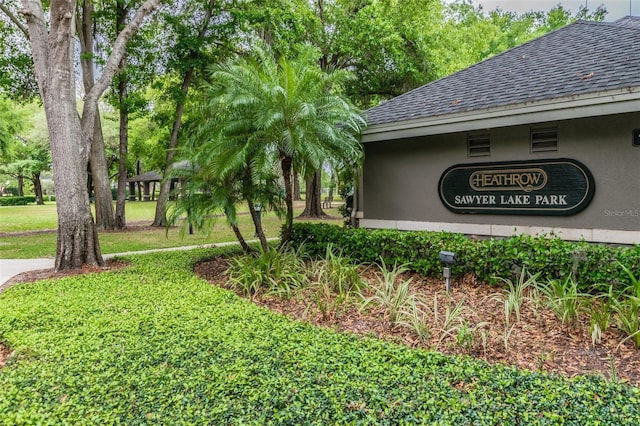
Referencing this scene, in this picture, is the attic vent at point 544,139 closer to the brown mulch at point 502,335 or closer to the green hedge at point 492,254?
the green hedge at point 492,254

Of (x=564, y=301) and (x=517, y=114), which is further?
(x=517, y=114)

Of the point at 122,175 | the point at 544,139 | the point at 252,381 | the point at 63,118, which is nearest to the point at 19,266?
the point at 63,118

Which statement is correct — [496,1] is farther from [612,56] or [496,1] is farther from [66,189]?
[66,189]

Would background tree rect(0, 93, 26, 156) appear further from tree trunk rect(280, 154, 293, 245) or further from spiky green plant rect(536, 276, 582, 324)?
spiky green plant rect(536, 276, 582, 324)

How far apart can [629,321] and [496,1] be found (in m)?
33.5

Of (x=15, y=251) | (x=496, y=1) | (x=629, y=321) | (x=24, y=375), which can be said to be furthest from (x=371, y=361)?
(x=496, y=1)

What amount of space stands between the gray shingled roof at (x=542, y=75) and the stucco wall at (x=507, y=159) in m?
0.55

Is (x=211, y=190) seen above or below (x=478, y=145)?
below

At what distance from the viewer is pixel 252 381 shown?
10.3 feet

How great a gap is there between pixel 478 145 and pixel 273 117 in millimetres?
3802

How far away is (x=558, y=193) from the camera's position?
6.20 m

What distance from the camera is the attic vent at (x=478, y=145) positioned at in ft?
23.1

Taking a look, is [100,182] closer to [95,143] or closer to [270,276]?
[95,143]

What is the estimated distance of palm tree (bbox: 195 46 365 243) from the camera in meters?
6.23
